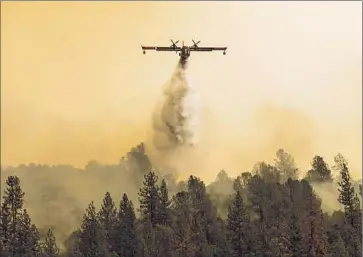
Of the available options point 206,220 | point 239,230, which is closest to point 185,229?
point 206,220

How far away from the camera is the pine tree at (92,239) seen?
492ft

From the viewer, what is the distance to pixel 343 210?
7456 inches

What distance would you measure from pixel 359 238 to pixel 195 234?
139ft

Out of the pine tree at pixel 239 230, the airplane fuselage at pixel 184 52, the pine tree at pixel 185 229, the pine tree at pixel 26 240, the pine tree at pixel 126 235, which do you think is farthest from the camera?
the airplane fuselage at pixel 184 52

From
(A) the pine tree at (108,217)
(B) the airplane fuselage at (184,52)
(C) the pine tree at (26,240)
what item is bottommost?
(C) the pine tree at (26,240)

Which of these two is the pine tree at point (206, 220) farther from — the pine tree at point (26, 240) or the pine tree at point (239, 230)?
the pine tree at point (26, 240)

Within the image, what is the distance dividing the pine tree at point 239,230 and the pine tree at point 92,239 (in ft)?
106

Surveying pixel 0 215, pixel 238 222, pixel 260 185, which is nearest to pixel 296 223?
pixel 238 222

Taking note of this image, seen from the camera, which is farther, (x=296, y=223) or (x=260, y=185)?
(x=260, y=185)

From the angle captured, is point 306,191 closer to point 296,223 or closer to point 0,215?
point 296,223

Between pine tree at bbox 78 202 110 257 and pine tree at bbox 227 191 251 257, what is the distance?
32278mm

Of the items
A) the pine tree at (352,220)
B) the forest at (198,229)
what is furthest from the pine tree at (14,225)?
the pine tree at (352,220)

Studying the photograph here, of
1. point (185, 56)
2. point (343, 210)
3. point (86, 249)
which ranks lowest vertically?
point (86, 249)

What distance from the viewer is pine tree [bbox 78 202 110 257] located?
5907 inches
